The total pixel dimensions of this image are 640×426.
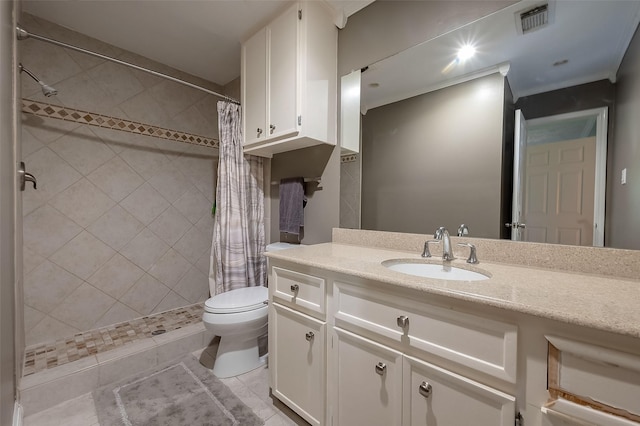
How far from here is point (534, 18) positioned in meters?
1.07

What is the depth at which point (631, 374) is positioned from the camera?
1.75 feet

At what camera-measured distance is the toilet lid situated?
1.60 meters

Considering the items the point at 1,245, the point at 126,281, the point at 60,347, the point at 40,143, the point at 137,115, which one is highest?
the point at 137,115

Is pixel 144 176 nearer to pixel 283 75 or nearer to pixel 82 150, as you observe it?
pixel 82 150

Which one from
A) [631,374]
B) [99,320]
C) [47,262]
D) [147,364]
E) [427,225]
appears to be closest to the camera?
[631,374]

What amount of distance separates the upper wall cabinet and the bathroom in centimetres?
16

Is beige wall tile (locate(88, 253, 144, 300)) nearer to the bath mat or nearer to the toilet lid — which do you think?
the bath mat

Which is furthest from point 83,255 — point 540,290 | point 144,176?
point 540,290

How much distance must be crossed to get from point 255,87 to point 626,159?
192cm

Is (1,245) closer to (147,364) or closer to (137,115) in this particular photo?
(147,364)

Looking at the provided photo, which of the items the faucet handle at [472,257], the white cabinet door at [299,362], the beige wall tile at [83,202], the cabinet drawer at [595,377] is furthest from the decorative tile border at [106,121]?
the cabinet drawer at [595,377]

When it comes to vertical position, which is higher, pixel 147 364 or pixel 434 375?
pixel 434 375

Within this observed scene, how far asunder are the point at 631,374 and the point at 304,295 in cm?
97

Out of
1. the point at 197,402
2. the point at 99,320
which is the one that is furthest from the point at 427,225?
the point at 99,320
